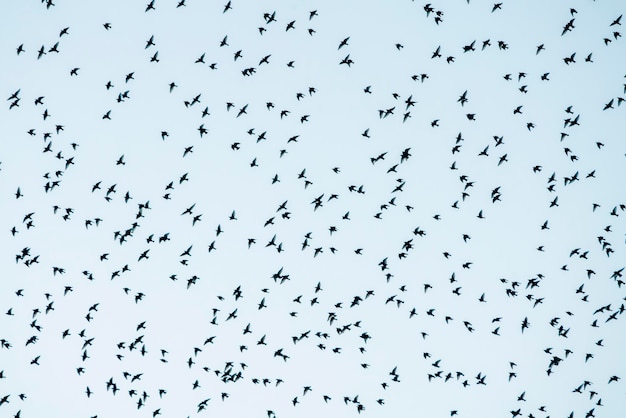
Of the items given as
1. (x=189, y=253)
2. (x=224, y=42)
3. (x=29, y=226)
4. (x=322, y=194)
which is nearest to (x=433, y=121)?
(x=322, y=194)

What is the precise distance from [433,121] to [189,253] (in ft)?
40.1

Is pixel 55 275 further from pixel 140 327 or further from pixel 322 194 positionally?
pixel 322 194

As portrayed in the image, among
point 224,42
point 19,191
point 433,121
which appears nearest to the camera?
point 224,42

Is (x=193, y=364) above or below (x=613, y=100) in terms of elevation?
below

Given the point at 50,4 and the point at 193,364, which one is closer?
the point at 50,4

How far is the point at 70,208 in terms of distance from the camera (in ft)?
121

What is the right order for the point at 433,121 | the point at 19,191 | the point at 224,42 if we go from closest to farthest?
the point at 224,42 → the point at 433,121 → the point at 19,191

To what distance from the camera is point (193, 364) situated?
36.7 metres

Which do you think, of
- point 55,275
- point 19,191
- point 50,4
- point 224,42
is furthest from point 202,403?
point 50,4

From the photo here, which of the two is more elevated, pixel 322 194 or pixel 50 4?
pixel 50 4

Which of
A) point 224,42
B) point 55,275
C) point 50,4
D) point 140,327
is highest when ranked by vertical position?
point 50,4

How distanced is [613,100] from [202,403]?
22086mm

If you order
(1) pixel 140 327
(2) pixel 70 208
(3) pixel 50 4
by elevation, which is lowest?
(1) pixel 140 327

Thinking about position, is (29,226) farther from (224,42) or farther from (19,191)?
(224,42)
